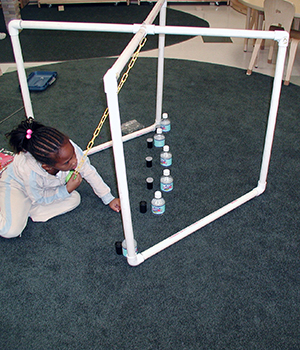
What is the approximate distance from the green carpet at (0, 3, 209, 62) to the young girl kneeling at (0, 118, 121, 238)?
239 cm

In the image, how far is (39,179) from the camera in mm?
1666

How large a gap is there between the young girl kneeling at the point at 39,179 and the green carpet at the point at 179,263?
0.08 metres

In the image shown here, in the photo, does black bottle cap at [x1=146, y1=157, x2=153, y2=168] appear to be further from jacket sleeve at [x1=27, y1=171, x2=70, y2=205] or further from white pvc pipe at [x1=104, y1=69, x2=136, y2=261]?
white pvc pipe at [x1=104, y1=69, x2=136, y2=261]

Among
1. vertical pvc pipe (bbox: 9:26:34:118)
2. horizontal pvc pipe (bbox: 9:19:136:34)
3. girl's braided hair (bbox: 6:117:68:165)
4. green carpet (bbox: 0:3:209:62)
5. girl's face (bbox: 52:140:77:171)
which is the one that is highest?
horizontal pvc pipe (bbox: 9:19:136:34)

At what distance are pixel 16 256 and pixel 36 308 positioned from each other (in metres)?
0.33

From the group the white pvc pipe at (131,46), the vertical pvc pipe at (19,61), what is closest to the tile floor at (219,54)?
the vertical pvc pipe at (19,61)

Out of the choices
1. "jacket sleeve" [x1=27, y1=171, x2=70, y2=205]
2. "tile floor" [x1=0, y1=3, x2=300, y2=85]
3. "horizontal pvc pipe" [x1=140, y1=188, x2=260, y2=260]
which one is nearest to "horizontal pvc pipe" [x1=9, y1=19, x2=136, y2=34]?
"jacket sleeve" [x1=27, y1=171, x2=70, y2=205]

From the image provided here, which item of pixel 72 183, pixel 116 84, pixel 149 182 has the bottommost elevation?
pixel 149 182

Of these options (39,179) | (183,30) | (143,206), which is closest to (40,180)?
(39,179)

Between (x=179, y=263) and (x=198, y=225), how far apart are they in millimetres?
229

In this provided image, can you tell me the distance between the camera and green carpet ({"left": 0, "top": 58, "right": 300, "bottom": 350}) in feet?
4.39

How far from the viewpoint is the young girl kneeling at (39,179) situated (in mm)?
1465

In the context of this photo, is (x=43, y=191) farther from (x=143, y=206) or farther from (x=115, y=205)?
(x=143, y=206)

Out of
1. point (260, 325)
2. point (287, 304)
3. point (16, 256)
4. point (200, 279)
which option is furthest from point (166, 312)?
point (16, 256)
